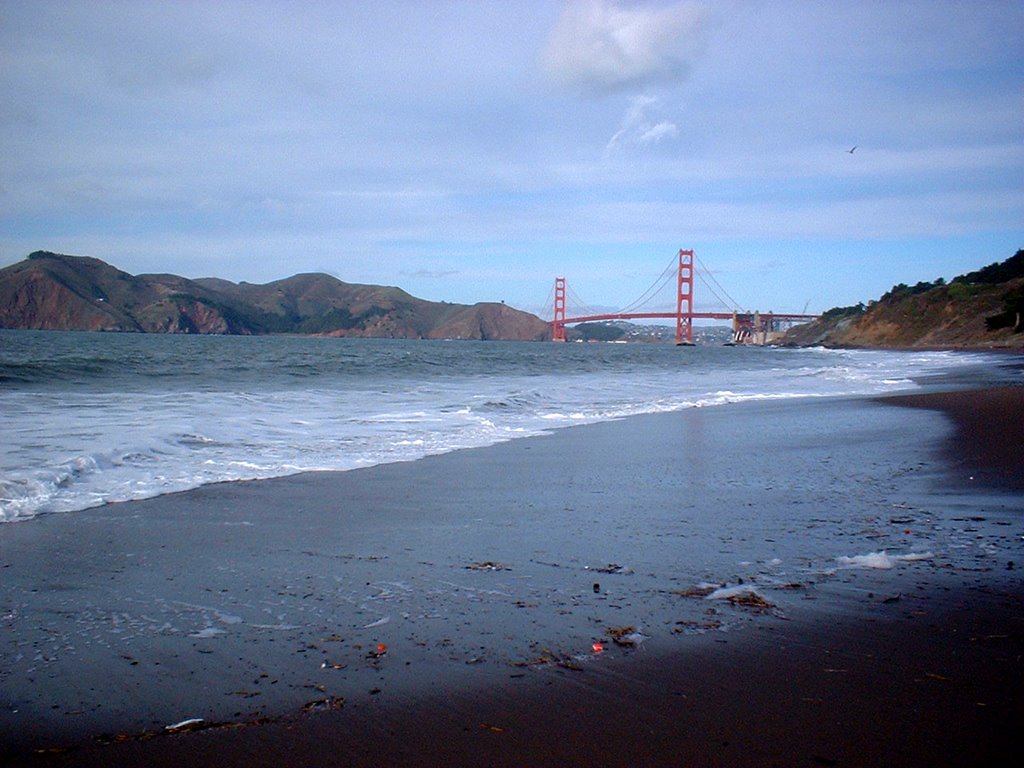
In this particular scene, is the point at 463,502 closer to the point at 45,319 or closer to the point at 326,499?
the point at 326,499

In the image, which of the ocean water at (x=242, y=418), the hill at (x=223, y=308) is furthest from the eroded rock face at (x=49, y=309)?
the ocean water at (x=242, y=418)

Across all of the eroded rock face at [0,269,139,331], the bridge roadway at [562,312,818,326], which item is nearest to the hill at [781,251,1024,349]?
the bridge roadway at [562,312,818,326]

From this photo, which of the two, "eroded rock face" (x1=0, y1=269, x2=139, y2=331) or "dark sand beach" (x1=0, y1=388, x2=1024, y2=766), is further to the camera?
"eroded rock face" (x1=0, y1=269, x2=139, y2=331)

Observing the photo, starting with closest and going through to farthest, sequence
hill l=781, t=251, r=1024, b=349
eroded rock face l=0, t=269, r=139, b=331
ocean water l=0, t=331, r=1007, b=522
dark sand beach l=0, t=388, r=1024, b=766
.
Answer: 1. dark sand beach l=0, t=388, r=1024, b=766
2. ocean water l=0, t=331, r=1007, b=522
3. hill l=781, t=251, r=1024, b=349
4. eroded rock face l=0, t=269, r=139, b=331

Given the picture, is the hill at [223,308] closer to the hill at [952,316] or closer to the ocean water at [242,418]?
the hill at [952,316]

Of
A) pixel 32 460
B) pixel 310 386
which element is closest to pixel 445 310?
pixel 310 386

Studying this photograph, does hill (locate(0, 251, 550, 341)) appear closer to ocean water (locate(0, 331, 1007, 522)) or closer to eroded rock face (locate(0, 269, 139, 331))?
eroded rock face (locate(0, 269, 139, 331))
